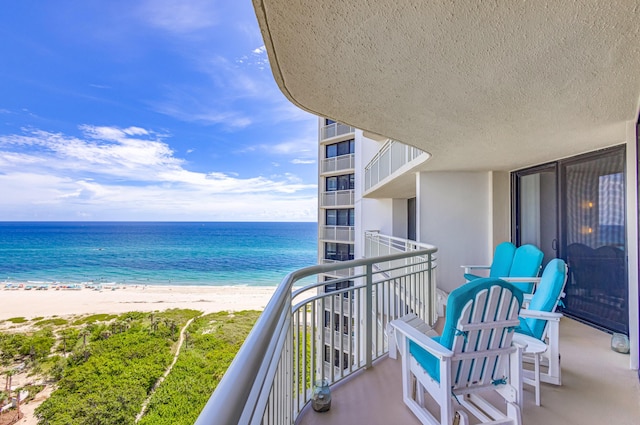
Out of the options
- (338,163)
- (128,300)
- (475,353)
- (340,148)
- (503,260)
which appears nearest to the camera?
(475,353)

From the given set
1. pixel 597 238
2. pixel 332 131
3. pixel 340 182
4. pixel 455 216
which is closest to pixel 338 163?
pixel 340 182

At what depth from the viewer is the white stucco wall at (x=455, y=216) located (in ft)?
18.9

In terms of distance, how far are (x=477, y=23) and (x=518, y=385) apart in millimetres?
2140

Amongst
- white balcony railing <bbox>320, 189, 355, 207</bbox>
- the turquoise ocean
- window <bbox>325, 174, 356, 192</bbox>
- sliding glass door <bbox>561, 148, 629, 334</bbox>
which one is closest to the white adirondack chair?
sliding glass door <bbox>561, 148, 629, 334</bbox>

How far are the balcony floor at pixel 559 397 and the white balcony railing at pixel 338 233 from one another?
38.9 ft

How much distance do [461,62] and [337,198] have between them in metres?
14.0

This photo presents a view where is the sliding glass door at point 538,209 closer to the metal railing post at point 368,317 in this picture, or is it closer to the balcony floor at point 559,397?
the balcony floor at point 559,397

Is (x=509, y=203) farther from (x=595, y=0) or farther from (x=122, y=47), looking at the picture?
(x=122, y=47)

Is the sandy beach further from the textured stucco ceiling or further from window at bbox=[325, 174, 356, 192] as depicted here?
the textured stucco ceiling

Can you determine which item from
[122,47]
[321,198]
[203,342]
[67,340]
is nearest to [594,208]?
[203,342]

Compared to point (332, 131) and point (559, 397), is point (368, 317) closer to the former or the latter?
point (559, 397)

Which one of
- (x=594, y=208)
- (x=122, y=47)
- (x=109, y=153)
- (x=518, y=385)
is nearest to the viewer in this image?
(x=518, y=385)

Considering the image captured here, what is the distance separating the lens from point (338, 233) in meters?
15.4

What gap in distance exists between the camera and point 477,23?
1357 millimetres
